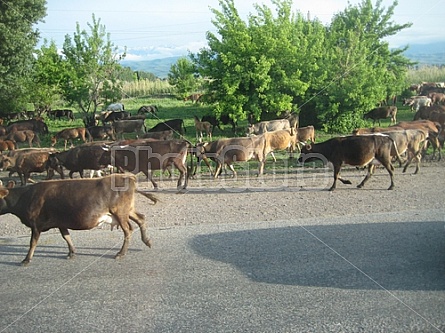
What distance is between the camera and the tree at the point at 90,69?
2439 cm

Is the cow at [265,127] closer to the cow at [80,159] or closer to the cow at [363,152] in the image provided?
the cow at [363,152]

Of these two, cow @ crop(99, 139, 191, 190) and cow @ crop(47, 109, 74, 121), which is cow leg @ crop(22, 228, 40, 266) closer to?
cow @ crop(99, 139, 191, 190)

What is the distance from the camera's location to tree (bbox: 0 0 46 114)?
70.9ft

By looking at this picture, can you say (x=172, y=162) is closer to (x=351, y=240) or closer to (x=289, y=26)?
(x=351, y=240)

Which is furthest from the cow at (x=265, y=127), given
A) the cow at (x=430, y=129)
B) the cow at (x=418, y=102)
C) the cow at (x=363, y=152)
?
Result: the cow at (x=418, y=102)

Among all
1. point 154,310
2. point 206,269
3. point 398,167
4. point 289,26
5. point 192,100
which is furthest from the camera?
point 192,100

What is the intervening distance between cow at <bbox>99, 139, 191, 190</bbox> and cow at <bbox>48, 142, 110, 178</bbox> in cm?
20

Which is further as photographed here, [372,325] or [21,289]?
[21,289]

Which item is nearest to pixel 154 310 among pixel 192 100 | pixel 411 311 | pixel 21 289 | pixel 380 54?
pixel 21 289

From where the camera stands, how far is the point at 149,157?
13188 mm

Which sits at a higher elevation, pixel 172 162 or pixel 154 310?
pixel 172 162

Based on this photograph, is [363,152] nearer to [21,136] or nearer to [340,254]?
[340,254]

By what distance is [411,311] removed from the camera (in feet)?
18.2

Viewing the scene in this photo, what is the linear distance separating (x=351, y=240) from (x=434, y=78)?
5011 cm
